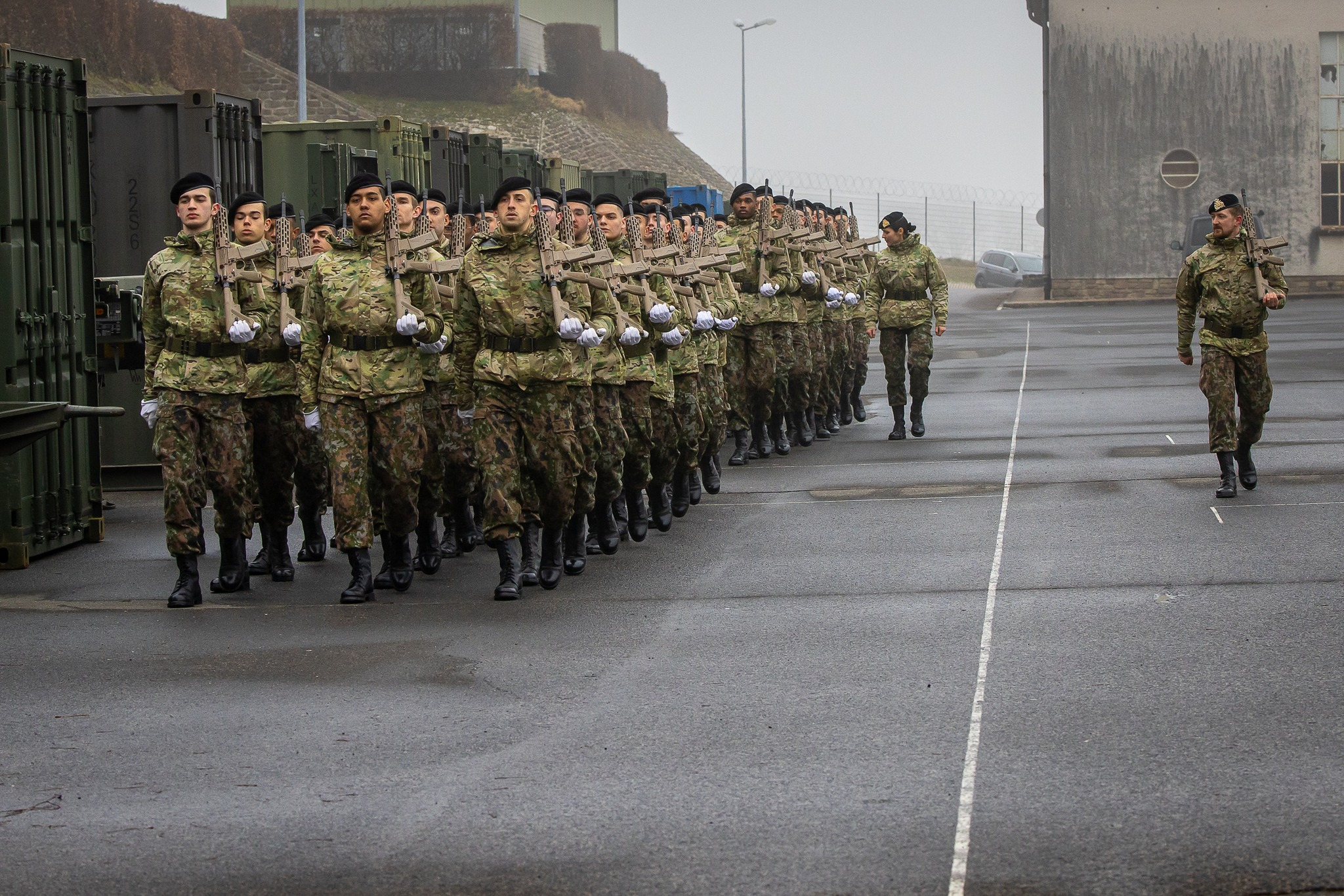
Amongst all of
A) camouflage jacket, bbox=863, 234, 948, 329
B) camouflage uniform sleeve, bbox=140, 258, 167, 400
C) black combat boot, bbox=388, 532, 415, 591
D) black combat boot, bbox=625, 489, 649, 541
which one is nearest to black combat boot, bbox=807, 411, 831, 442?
camouflage jacket, bbox=863, 234, 948, 329

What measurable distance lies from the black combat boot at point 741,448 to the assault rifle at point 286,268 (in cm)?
536

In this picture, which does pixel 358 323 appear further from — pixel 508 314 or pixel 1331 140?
pixel 1331 140

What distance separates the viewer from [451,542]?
10547mm

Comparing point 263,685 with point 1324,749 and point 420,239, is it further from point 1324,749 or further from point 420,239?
point 1324,749

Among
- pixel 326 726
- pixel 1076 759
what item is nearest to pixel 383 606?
pixel 326 726

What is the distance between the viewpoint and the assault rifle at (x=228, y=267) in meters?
9.02

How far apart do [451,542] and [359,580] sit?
5.48 ft

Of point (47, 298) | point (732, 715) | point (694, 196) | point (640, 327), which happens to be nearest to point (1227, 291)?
point (640, 327)

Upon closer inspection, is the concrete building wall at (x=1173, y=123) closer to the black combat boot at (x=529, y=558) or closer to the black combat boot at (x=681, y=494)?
the black combat boot at (x=681, y=494)

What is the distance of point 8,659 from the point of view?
7.64 meters

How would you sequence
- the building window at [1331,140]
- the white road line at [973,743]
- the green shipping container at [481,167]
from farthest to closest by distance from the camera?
1. the building window at [1331,140]
2. the green shipping container at [481,167]
3. the white road line at [973,743]

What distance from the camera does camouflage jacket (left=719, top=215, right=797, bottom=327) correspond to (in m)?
14.3

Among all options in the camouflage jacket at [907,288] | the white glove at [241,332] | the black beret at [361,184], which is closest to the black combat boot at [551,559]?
the white glove at [241,332]

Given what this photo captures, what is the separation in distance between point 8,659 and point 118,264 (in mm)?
7254
